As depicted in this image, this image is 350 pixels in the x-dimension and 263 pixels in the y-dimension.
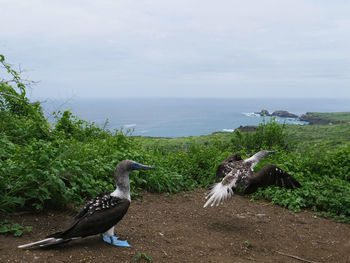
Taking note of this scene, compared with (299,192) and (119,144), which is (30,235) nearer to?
(119,144)

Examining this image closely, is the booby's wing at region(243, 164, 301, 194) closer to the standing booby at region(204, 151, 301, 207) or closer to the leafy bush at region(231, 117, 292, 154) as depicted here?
the standing booby at region(204, 151, 301, 207)

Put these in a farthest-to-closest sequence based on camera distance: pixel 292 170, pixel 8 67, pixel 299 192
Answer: pixel 292 170 < pixel 8 67 < pixel 299 192

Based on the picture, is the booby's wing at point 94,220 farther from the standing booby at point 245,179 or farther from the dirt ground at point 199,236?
the standing booby at point 245,179

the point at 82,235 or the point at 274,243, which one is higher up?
the point at 82,235

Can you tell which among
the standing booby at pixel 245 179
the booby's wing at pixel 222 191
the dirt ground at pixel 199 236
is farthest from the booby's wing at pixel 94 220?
the standing booby at pixel 245 179

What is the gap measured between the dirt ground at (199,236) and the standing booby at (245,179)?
554mm

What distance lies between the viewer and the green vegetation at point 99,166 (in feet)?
13.9

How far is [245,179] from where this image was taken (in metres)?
5.79

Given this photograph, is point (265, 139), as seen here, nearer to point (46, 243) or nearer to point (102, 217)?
point (102, 217)

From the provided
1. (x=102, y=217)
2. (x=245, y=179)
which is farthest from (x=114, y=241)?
(x=245, y=179)

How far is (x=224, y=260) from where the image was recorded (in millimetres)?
3891

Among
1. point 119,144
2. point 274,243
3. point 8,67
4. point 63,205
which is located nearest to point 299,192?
point 274,243

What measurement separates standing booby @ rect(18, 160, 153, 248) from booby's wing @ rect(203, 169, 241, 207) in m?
1.44

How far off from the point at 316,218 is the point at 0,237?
17.2 ft
